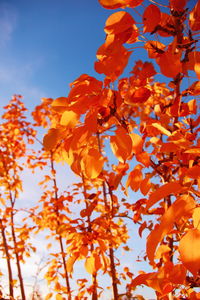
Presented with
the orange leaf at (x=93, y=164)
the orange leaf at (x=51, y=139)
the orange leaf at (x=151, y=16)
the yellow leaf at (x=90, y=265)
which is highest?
the orange leaf at (x=151, y=16)

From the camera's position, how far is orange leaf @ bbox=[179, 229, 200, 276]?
19.2 inches

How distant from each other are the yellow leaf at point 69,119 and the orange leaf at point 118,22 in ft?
0.72

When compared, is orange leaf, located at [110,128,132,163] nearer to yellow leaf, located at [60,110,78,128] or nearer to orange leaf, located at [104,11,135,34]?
yellow leaf, located at [60,110,78,128]

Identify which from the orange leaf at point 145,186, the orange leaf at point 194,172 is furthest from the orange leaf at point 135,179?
the orange leaf at point 194,172

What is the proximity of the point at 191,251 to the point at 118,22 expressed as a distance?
0.52 m

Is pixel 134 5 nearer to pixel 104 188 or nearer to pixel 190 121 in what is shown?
pixel 190 121

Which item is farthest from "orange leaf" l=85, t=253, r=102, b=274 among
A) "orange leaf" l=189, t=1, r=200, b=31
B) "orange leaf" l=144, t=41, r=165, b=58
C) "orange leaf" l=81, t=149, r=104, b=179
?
"orange leaf" l=189, t=1, r=200, b=31

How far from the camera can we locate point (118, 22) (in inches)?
25.5

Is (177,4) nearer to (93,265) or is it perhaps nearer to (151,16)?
(151,16)

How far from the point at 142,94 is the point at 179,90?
9.7 inches

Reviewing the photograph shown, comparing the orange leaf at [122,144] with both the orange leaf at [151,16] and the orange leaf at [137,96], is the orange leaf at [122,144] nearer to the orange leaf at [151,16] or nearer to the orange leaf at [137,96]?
the orange leaf at [137,96]

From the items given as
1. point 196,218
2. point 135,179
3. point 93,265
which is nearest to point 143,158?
point 135,179

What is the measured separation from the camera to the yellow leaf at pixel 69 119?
72 centimetres

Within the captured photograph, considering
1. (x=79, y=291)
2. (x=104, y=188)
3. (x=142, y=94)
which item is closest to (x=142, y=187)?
(x=142, y=94)
